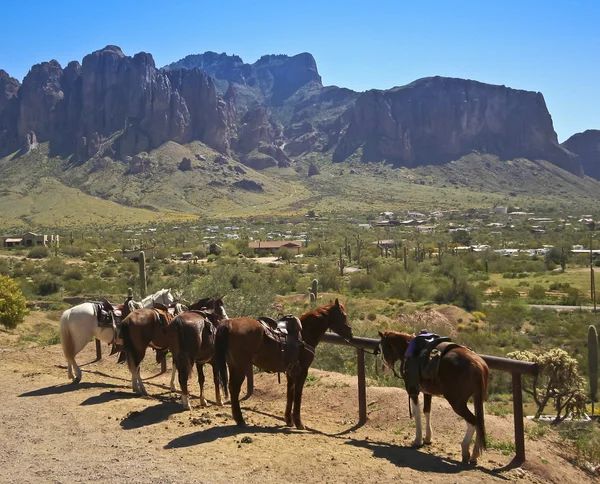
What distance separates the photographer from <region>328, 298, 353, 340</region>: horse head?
9195 mm

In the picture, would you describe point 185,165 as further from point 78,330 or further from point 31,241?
point 78,330

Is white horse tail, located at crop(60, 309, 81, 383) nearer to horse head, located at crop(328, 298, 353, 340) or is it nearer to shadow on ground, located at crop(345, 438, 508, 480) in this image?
horse head, located at crop(328, 298, 353, 340)

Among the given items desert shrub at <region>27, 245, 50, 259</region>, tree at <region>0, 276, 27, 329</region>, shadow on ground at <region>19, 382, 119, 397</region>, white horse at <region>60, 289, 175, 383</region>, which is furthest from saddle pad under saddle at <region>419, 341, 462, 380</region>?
desert shrub at <region>27, 245, 50, 259</region>

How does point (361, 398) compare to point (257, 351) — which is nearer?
point (257, 351)

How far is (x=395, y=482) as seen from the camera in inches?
263

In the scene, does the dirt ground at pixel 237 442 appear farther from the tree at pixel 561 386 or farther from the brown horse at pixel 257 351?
the tree at pixel 561 386

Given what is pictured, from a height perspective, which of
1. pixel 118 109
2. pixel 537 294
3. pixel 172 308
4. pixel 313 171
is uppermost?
pixel 118 109

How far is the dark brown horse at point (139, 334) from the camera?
10.6 m

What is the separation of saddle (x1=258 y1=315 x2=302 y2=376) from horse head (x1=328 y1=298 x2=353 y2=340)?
53cm

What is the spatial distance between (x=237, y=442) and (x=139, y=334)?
3.50 metres

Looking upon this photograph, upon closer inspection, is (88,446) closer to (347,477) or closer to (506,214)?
(347,477)

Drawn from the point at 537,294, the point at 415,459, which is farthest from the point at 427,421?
the point at 537,294

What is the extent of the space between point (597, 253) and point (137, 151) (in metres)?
124

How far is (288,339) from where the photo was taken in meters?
8.85
